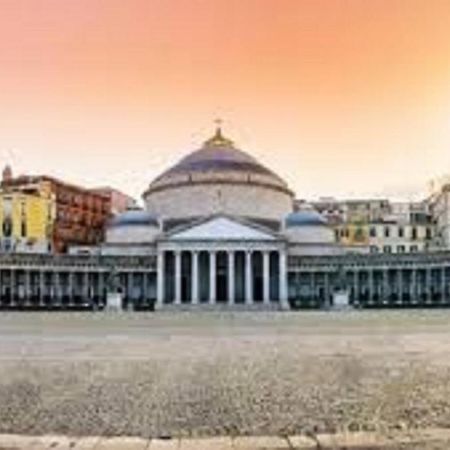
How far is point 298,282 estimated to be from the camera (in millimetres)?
100375

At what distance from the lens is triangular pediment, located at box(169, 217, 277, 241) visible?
9569cm

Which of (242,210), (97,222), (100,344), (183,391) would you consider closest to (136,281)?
(242,210)

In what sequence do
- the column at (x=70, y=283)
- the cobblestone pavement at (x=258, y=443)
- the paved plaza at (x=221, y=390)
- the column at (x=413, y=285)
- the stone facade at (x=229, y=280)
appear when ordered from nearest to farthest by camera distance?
1. the cobblestone pavement at (x=258, y=443)
2. the paved plaza at (x=221, y=390)
3. the stone facade at (x=229, y=280)
4. the column at (x=413, y=285)
5. the column at (x=70, y=283)

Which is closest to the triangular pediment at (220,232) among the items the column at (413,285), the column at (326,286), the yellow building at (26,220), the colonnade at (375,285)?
the colonnade at (375,285)

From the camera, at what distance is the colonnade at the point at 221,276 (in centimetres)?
9481

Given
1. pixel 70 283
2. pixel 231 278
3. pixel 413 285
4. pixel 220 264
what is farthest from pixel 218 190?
pixel 413 285

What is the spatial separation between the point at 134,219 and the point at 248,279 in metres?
16.9

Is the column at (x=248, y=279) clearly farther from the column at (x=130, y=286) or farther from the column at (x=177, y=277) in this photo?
the column at (x=130, y=286)

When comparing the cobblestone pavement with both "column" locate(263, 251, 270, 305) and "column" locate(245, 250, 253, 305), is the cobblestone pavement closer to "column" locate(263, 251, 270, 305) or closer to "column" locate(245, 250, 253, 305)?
"column" locate(245, 250, 253, 305)

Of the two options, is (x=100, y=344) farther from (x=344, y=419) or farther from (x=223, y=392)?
(x=344, y=419)

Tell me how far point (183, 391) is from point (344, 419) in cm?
341

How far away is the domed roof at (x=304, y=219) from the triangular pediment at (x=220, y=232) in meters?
9.84

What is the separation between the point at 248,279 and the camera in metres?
94.9

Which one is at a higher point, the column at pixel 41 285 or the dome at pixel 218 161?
the dome at pixel 218 161
